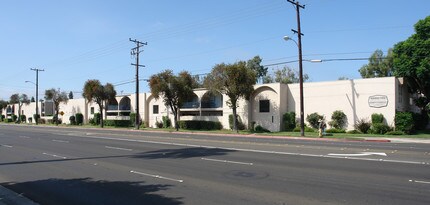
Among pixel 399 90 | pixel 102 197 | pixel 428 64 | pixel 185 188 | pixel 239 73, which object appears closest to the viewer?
pixel 102 197

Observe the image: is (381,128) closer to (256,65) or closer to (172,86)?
(172,86)

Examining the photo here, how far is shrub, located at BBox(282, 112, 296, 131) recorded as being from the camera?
4034 centimetres

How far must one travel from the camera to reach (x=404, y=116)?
33406 millimetres

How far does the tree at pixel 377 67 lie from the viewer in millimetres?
65000

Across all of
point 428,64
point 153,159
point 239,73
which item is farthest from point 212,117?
point 153,159

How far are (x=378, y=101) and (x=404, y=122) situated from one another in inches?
119

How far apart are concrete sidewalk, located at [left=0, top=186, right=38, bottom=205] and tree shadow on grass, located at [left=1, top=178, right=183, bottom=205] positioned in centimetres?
22

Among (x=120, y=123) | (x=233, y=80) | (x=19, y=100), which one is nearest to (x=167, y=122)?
(x=120, y=123)

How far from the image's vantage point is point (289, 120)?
40562 mm

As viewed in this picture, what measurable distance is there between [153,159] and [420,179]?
30.7 feet

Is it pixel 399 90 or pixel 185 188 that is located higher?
pixel 399 90

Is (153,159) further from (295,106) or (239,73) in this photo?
(295,106)

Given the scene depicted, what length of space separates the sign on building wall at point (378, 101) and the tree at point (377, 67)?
1268 inches

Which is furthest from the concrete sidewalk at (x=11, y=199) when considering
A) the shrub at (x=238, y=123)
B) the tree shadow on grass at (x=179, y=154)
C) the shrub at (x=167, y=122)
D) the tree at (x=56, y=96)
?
the tree at (x=56, y=96)
